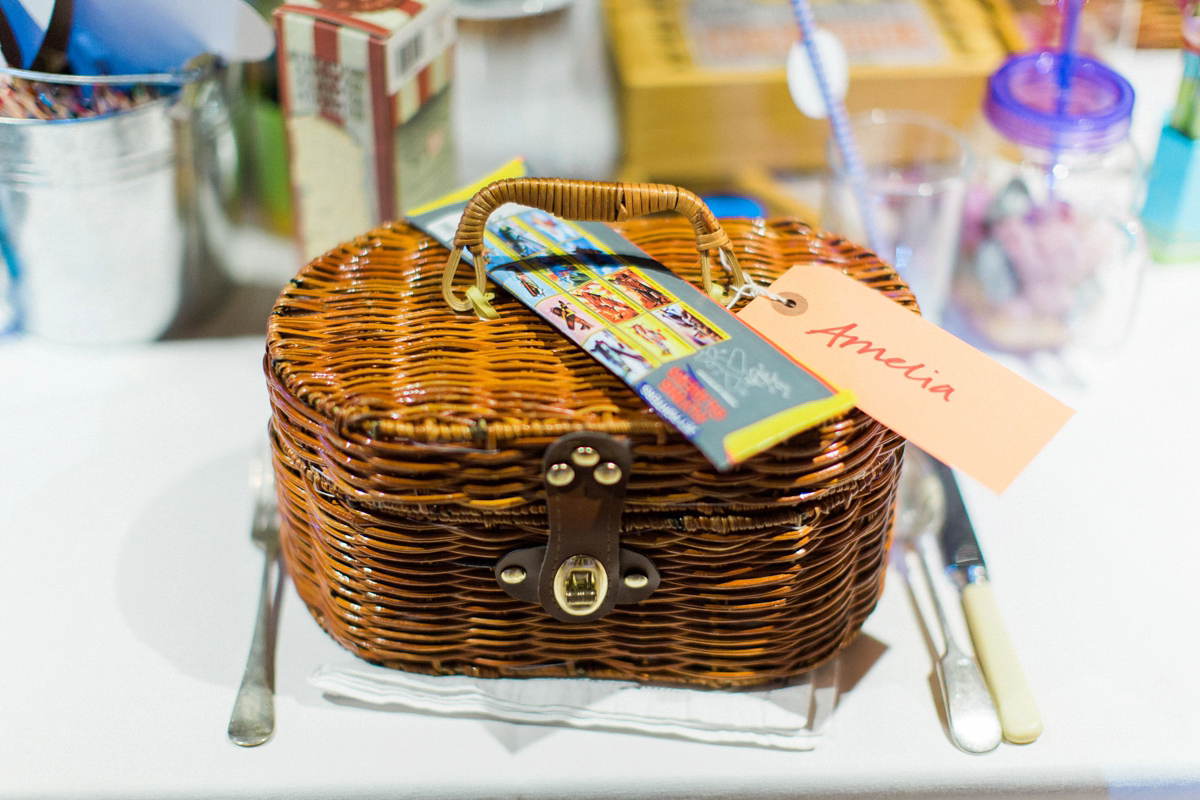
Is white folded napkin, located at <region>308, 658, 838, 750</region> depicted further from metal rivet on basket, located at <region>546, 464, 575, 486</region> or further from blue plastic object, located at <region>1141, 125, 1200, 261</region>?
blue plastic object, located at <region>1141, 125, 1200, 261</region>

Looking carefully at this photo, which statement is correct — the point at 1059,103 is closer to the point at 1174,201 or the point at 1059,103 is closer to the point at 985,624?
the point at 1174,201

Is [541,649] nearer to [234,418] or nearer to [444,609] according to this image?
[444,609]

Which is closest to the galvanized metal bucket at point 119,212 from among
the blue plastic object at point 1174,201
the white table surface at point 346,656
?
the white table surface at point 346,656

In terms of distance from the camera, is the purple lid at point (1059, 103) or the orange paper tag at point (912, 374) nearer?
the orange paper tag at point (912, 374)

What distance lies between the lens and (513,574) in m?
0.51

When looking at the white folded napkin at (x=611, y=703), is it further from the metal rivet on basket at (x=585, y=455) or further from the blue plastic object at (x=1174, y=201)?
the blue plastic object at (x=1174, y=201)

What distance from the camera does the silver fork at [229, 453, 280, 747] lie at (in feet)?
1.76

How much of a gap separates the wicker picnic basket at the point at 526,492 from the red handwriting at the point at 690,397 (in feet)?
0.05

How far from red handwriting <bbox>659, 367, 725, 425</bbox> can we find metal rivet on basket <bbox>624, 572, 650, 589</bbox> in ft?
0.33

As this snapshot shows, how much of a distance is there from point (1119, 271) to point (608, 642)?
1.63 ft

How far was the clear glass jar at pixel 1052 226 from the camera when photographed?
740mm

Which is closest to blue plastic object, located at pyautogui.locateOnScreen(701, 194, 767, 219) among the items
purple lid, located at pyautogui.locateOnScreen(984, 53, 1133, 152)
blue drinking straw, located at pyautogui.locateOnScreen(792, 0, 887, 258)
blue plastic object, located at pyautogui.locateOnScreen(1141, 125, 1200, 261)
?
blue drinking straw, located at pyautogui.locateOnScreen(792, 0, 887, 258)

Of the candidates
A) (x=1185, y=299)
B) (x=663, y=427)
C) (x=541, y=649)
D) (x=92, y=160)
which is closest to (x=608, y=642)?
(x=541, y=649)

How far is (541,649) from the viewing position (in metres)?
0.56
